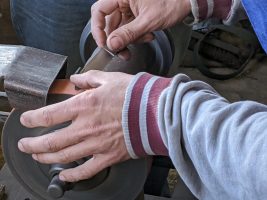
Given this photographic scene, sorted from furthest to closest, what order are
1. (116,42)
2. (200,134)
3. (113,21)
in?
(113,21)
(116,42)
(200,134)

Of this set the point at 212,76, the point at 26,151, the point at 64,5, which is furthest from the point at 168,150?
the point at 212,76

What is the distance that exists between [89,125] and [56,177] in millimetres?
124

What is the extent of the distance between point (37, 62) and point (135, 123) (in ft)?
0.68

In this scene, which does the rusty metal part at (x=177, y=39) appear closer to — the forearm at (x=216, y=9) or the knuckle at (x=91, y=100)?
the forearm at (x=216, y=9)

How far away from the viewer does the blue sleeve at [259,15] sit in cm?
71

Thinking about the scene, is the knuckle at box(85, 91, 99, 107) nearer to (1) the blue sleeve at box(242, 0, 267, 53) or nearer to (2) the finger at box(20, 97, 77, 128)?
(2) the finger at box(20, 97, 77, 128)

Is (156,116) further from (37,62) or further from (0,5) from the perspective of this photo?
(0,5)

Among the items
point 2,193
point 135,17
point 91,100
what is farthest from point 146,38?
point 2,193

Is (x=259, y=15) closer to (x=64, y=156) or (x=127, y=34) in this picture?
(x=127, y=34)

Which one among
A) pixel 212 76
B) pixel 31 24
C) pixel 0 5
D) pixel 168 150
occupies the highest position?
pixel 168 150

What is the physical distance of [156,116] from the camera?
59 centimetres

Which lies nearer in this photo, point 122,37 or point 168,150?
point 168,150

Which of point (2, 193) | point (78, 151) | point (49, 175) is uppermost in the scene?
point (78, 151)

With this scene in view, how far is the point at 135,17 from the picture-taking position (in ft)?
2.98
